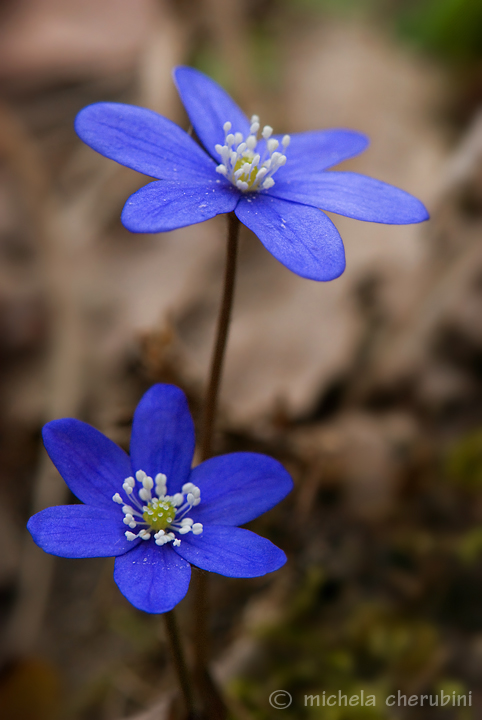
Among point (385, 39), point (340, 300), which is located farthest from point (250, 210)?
point (385, 39)

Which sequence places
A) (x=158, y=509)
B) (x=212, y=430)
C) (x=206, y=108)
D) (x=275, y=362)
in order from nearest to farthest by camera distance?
1. (x=158, y=509)
2. (x=212, y=430)
3. (x=206, y=108)
4. (x=275, y=362)

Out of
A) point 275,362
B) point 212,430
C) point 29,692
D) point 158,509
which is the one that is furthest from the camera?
point 275,362

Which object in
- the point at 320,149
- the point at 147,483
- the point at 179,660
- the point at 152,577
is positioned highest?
the point at 320,149

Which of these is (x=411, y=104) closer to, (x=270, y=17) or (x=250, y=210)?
(x=270, y=17)

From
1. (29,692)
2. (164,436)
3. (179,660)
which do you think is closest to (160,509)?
(164,436)

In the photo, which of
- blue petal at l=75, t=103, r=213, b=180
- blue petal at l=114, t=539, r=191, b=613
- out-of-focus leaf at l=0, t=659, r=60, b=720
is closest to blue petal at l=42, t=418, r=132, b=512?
blue petal at l=114, t=539, r=191, b=613

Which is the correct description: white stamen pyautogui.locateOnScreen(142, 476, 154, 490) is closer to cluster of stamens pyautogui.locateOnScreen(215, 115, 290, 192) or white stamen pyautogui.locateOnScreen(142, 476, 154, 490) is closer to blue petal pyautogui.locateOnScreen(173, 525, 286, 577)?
blue petal pyautogui.locateOnScreen(173, 525, 286, 577)

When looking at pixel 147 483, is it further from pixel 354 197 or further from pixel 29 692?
pixel 29 692

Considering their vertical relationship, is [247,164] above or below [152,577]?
above
